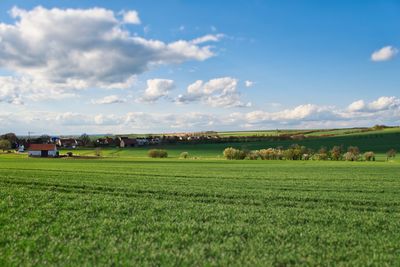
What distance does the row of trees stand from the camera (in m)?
83.9

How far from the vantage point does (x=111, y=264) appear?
8.74m

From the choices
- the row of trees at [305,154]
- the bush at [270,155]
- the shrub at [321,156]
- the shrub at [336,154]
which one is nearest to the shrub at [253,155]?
the row of trees at [305,154]

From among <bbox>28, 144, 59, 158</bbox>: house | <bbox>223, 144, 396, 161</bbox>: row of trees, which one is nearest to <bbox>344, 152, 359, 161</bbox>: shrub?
<bbox>223, 144, 396, 161</bbox>: row of trees

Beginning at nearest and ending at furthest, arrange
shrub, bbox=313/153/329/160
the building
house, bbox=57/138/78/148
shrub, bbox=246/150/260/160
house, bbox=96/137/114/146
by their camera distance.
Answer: shrub, bbox=313/153/329/160, shrub, bbox=246/150/260/160, house, bbox=96/137/114/146, the building, house, bbox=57/138/78/148

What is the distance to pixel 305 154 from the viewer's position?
8838 centimetres

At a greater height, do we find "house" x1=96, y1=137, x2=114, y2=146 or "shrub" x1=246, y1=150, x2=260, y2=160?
"house" x1=96, y1=137, x2=114, y2=146

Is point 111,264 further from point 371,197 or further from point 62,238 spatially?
point 371,197

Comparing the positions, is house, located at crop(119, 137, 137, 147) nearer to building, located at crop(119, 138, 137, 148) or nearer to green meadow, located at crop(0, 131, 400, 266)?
building, located at crop(119, 138, 137, 148)

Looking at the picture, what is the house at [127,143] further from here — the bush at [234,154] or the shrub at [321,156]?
the shrub at [321,156]

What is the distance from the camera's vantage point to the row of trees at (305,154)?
83.9m

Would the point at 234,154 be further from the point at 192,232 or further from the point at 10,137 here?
the point at 10,137

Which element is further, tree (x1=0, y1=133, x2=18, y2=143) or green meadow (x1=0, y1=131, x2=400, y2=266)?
tree (x1=0, y1=133, x2=18, y2=143)

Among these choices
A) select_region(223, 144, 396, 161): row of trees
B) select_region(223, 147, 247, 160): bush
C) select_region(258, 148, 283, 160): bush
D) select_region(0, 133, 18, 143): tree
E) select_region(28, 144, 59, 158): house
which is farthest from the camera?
select_region(0, 133, 18, 143): tree

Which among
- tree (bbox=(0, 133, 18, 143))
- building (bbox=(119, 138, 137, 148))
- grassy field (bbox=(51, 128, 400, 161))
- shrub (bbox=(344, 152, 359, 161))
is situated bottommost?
shrub (bbox=(344, 152, 359, 161))
